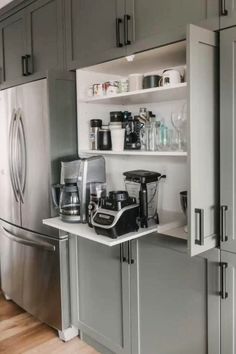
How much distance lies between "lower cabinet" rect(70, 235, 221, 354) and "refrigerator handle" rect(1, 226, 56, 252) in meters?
0.20

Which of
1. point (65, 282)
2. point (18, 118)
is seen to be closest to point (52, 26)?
point (18, 118)

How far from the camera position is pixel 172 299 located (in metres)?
1.93

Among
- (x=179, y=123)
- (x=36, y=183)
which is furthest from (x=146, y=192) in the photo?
(x=36, y=183)

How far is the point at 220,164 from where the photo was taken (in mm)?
1626

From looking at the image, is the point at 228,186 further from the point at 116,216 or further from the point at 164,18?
the point at 164,18

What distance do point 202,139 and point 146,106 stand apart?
2.74ft

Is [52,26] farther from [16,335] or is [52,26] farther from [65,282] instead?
[16,335]

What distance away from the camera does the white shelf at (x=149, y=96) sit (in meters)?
1.82

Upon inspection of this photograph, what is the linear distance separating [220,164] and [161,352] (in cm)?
112

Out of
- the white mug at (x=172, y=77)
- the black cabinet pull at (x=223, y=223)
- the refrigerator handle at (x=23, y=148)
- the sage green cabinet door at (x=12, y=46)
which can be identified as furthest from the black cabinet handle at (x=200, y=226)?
the sage green cabinet door at (x=12, y=46)

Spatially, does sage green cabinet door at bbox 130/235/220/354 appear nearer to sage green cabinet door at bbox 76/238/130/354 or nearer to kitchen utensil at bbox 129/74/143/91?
sage green cabinet door at bbox 76/238/130/354

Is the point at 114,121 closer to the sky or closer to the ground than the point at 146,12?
closer to the ground

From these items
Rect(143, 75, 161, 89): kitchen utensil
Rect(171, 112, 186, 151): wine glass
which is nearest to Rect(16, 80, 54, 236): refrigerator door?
Rect(143, 75, 161, 89): kitchen utensil

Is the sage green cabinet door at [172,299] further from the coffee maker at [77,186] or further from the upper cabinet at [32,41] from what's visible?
the upper cabinet at [32,41]
